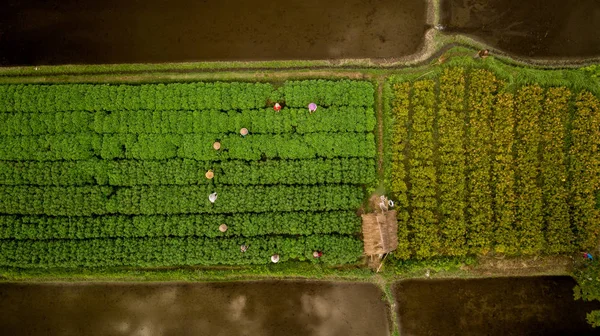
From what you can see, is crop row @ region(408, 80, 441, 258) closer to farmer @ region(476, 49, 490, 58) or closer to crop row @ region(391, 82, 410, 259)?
crop row @ region(391, 82, 410, 259)

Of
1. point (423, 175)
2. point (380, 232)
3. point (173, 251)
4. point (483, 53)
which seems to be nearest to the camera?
point (380, 232)

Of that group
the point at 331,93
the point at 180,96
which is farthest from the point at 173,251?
the point at 331,93

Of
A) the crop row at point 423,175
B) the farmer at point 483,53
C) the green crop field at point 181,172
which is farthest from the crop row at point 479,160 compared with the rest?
the green crop field at point 181,172

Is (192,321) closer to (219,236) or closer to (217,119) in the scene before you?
(219,236)

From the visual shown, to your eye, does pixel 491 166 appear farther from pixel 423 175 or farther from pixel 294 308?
pixel 294 308

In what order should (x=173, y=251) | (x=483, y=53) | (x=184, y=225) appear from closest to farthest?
(x=173, y=251)
(x=184, y=225)
(x=483, y=53)

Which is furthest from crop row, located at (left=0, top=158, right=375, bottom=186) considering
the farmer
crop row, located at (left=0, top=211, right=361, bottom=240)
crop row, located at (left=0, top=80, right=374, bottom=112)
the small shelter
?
the farmer
